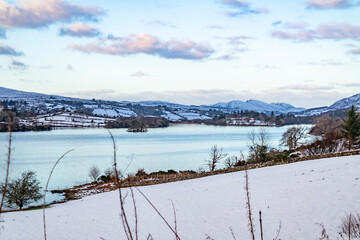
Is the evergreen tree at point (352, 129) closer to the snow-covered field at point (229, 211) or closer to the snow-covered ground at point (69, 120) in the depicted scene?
the snow-covered field at point (229, 211)

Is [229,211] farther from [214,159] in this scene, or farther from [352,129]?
[352,129]

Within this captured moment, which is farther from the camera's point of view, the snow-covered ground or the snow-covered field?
the snow-covered ground

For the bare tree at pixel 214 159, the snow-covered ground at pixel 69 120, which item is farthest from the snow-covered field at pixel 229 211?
the snow-covered ground at pixel 69 120

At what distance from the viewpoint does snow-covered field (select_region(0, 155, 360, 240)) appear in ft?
39.1

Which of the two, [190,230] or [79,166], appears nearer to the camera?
[190,230]

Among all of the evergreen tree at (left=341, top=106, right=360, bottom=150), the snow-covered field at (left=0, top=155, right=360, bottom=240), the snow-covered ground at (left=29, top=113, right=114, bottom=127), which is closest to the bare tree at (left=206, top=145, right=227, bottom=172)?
the evergreen tree at (left=341, top=106, right=360, bottom=150)

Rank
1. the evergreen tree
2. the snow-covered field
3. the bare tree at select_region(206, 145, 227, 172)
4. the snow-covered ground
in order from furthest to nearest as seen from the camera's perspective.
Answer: the snow-covered ground < the evergreen tree < the bare tree at select_region(206, 145, 227, 172) < the snow-covered field

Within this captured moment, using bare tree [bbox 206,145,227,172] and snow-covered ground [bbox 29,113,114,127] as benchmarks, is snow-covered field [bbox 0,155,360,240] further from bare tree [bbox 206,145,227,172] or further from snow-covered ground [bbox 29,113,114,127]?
snow-covered ground [bbox 29,113,114,127]

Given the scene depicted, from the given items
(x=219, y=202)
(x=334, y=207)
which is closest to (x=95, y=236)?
(x=219, y=202)

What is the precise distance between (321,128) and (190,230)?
73632 mm

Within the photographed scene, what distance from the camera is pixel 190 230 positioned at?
12867mm

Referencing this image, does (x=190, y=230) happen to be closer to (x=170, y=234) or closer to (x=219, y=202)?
(x=170, y=234)

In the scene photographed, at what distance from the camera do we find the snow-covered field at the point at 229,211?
11.9 meters

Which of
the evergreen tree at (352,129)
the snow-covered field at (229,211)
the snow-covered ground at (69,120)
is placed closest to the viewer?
the snow-covered field at (229,211)
